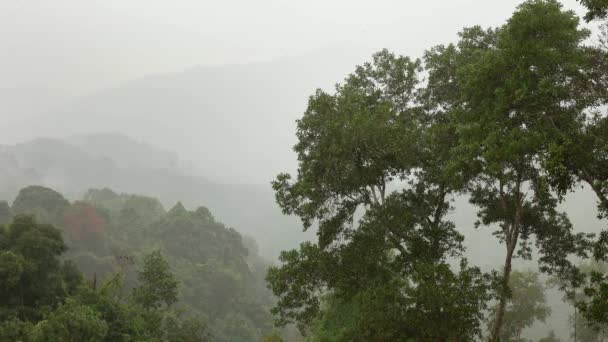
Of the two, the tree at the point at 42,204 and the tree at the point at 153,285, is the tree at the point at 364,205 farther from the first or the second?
the tree at the point at 42,204

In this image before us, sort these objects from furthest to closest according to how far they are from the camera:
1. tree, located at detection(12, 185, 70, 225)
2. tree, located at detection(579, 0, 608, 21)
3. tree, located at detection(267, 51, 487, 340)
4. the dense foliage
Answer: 1. tree, located at detection(12, 185, 70, 225)
2. the dense foliage
3. tree, located at detection(267, 51, 487, 340)
4. tree, located at detection(579, 0, 608, 21)

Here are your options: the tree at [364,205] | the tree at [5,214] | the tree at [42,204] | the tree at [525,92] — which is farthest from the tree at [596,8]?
the tree at [42,204]

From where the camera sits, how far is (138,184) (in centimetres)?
17012

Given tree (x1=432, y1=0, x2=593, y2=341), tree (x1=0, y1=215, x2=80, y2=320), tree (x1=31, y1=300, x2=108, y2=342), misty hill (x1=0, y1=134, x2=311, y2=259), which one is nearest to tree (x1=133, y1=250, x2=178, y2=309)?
tree (x1=0, y1=215, x2=80, y2=320)

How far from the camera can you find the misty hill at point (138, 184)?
445 ft

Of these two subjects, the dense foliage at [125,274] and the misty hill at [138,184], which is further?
the misty hill at [138,184]

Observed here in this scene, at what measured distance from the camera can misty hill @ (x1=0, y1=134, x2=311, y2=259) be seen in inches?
5335

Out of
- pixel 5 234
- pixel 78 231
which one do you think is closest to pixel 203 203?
pixel 78 231

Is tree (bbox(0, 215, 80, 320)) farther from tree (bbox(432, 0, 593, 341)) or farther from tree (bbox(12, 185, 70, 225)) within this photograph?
tree (bbox(12, 185, 70, 225))

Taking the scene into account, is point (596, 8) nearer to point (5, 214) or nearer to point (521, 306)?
point (521, 306)

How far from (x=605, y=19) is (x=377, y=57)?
7.75 metres

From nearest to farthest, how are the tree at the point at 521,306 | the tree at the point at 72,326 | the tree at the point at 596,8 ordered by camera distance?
the tree at the point at 596,8
the tree at the point at 72,326
the tree at the point at 521,306

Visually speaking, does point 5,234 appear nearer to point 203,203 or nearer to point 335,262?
point 335,262

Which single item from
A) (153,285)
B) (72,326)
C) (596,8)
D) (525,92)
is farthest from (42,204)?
(596,8)
